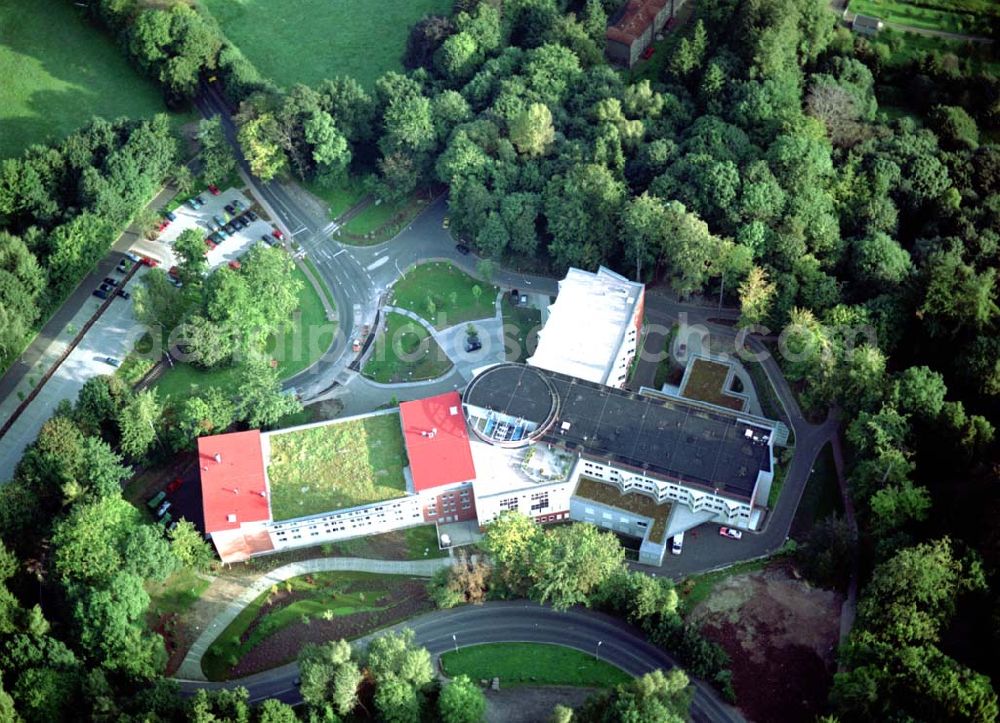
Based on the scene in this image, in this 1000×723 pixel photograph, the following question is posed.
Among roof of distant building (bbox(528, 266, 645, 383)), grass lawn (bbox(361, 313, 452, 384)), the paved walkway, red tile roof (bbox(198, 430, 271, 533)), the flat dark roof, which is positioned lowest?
the paved walkway

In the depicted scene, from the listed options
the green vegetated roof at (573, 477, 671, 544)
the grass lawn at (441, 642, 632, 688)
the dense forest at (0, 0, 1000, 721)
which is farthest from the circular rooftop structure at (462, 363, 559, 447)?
the grass lawn at (441, 642, 632, 688)

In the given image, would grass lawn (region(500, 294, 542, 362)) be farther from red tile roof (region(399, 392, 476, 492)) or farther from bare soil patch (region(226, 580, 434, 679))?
bare soil patch (region(226, 580, 434, 679))

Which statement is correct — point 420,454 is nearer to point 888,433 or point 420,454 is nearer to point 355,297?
point 355,297

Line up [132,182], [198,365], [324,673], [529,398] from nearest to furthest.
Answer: [324,673] → [529,398] → [198,365] → [132,182]

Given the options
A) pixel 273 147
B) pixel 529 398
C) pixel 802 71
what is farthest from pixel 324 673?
pixel 802 71

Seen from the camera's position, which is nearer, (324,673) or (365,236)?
(324,673)

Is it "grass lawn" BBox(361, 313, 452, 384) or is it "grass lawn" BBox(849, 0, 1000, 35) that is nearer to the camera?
"grass lawn" BBox(361, 313, 452, 384)

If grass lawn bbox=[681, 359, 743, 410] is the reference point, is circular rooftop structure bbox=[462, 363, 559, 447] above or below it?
below
